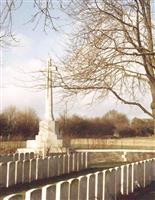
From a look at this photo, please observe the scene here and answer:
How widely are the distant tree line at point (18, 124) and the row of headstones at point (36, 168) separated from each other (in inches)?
1017

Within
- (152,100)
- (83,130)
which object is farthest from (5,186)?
(83,130)

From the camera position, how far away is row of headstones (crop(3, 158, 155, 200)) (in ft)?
20.4

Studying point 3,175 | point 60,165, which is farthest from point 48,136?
point 3,175

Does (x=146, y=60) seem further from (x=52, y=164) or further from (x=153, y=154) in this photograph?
(x=153, y=154)

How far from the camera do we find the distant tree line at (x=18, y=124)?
44969 millimetres

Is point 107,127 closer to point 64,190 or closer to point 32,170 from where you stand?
point 32,170

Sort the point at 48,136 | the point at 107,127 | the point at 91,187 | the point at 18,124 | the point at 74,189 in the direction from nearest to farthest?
the point at 74,189 → the point at 91,187 → the point at 48,136 → the point at 18,124 → the point at 107,127

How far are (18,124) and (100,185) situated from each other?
132 ft

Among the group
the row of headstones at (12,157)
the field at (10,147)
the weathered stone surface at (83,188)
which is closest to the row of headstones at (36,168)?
the row of headstones at (12,157)

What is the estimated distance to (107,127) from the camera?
6053 cm

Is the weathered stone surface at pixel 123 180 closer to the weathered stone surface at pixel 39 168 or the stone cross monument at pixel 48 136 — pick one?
the weathered stone surface at pixel 39 168

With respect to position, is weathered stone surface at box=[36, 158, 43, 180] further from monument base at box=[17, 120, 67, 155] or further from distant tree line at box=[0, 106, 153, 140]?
distant tree line at box=[0, 106, 153, 140]

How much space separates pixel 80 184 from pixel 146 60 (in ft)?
13.6

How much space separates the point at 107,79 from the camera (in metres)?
11.3
